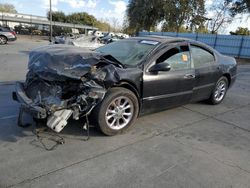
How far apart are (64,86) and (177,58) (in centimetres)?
216

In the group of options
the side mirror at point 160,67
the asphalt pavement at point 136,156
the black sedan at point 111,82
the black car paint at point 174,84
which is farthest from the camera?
the black car paint at point 174,84

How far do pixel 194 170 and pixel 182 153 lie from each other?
0.43m

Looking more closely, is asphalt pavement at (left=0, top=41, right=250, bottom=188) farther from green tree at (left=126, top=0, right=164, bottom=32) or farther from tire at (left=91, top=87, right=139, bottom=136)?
green tree at (left=126, top=0, right=164, bottom=32)

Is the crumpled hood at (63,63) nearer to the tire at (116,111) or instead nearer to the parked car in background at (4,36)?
the tire at (116,111)

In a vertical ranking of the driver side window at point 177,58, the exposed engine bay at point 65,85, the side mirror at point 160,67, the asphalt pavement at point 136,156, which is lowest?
the asphalt pavement at point 136,156

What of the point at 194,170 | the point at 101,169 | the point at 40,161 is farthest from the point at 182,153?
the point at 40,161

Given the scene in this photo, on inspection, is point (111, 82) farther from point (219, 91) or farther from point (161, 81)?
point (219, 91)

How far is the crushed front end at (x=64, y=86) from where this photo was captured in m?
3.33

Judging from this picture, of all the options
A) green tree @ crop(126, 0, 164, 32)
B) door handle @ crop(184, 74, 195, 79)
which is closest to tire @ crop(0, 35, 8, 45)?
green tree @ crop(126, 0, 164, 32)

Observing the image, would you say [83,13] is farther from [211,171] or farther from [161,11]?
[211,171]

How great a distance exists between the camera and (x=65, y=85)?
3.67 meters

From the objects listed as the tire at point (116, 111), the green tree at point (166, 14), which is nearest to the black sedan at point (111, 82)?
the tire at point (116, 111)

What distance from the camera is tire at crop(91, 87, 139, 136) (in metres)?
3.59

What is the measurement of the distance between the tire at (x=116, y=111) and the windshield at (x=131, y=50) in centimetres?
66
